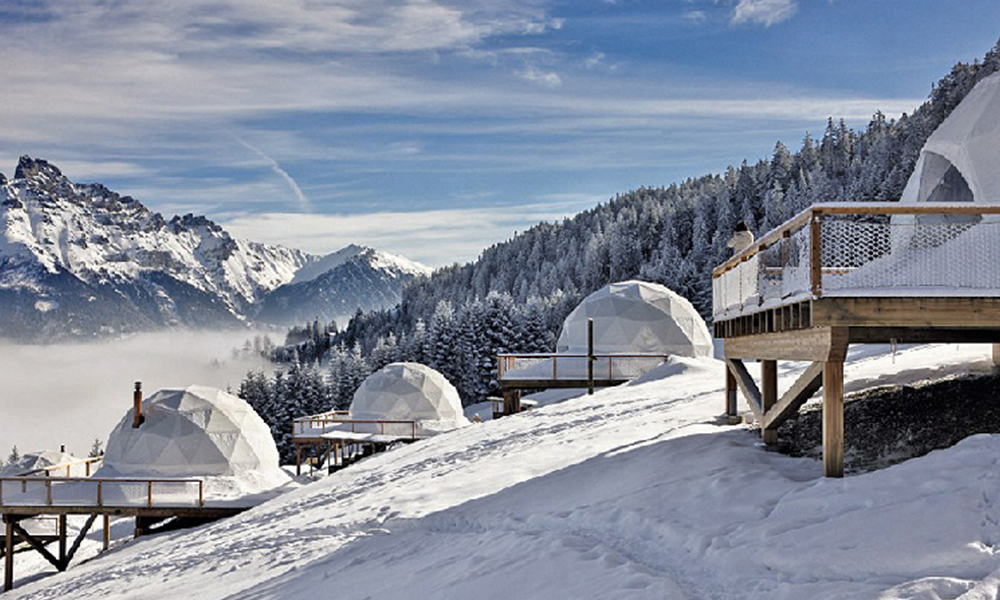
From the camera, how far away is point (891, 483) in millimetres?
8086

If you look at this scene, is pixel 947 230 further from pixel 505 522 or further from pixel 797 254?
pixel 505 522

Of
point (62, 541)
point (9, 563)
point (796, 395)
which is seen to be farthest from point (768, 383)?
point (9, 563)

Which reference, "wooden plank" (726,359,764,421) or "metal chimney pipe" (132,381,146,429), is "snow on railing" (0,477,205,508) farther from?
"wooden plank" (726,359,764,421)

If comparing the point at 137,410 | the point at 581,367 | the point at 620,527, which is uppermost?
the point at 581,367

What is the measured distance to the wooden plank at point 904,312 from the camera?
905cm

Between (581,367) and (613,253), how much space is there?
10567 cm

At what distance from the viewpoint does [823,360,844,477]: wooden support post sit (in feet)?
30.4

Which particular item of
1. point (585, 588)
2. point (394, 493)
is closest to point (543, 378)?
point (394, 493)

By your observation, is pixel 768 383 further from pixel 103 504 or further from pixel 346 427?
pixel 346 427

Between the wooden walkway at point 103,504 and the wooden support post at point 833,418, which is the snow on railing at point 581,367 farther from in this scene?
the wooden support post at point 833,418

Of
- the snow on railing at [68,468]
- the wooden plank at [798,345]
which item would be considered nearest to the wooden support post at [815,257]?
the wooden plank at [798,345]

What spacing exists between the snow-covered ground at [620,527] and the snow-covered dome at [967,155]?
2.95m

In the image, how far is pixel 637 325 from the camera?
1334 inches

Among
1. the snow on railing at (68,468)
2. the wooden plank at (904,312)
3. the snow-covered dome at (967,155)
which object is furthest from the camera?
the snow on railing at (68,468)
